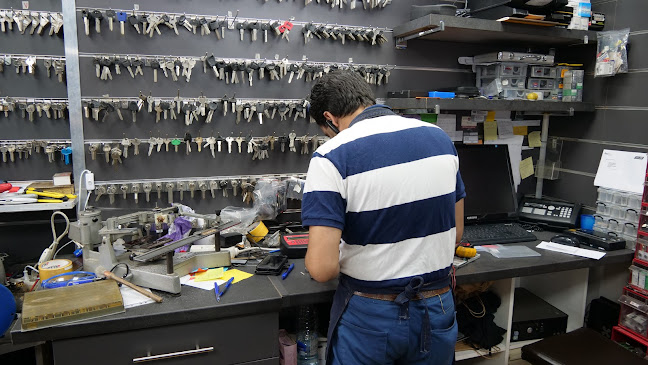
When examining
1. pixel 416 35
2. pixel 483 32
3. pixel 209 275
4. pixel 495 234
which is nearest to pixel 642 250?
pixel 495 234

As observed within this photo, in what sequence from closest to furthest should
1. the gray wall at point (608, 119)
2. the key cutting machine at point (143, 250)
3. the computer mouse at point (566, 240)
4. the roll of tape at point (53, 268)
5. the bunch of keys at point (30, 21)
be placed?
the key cutting machine at point (143, 250)
the roll of tape at point (53, 268)
the bunch of keys at point (30, 21)
the computer mouse at point (566, 240)
the gray wall at point (608, 119)

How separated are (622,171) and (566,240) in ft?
1.70

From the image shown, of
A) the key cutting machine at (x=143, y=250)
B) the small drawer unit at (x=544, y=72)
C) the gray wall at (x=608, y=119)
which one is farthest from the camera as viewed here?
the small drawer unit at (x=544, y=72)

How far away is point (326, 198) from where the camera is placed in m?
1.27

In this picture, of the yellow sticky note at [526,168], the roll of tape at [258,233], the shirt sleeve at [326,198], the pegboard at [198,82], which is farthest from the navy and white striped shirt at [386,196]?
the yellow sticky note at [526,168]

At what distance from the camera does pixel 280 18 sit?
2.39 m

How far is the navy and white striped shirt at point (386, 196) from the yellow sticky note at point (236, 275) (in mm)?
537

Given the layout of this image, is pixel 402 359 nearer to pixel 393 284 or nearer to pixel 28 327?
pixel 393 284

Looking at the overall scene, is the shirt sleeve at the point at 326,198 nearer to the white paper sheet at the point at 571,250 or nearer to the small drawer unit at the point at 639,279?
the white paper sheet at the point at 571,250

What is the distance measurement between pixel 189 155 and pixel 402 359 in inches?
59.2

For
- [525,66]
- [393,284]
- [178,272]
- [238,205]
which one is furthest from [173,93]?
[525,66]

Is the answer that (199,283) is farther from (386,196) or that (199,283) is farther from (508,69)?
(508,69)

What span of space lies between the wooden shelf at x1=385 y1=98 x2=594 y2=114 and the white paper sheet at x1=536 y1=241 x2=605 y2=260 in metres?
0.74

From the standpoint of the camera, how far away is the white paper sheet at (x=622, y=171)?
91.4 inches
